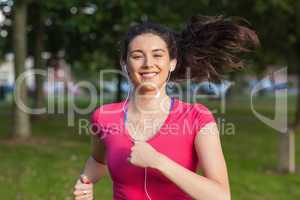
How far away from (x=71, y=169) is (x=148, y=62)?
262 inches

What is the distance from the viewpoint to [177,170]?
2037mm

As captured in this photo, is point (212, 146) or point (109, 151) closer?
point (212, 146)

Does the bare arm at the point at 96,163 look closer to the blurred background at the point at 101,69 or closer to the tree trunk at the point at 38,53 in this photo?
the blurred background at the point at 101,69

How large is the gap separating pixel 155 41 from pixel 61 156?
26.1ft

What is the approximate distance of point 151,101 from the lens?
2.42 m

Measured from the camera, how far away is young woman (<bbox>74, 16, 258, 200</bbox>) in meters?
2.07

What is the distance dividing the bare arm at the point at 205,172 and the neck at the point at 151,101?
11.1 inches

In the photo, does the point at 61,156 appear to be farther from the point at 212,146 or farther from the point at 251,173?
the point at 212,146

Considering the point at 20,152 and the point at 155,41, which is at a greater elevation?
the point at 155,41

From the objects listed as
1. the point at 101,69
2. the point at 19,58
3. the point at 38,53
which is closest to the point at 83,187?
the point at 19,58

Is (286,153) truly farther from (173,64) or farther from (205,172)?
(205,172)

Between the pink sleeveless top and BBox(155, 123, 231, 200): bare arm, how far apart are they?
0.18 feet

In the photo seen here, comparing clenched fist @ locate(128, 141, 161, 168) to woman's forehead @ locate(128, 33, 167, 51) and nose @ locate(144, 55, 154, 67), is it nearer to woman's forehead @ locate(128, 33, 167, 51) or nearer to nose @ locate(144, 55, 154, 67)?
nose @ locate(144, 55, 154, 67)

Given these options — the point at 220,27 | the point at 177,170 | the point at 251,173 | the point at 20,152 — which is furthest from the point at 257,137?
the point at 177,170
